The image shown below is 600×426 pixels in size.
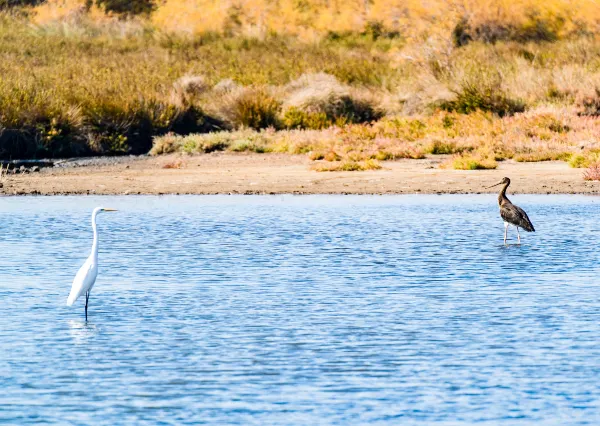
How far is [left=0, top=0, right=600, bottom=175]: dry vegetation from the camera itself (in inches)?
1160

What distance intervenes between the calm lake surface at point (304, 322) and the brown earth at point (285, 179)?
3497mm

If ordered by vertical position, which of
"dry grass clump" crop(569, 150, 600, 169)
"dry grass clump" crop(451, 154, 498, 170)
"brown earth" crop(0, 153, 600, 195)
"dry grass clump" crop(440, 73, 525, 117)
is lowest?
"brown earth" crop(0, 153, 600, 195)

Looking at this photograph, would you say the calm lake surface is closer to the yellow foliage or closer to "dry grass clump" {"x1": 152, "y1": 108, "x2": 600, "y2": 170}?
"dry grass clump" {"x1": 152, "y1": 108, "x2": 600, "y2": 170}

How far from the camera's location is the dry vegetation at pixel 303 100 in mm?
29469

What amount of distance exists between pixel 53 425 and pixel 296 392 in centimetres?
176

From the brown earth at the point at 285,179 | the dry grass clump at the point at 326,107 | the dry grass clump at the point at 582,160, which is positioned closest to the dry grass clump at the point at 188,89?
the dry grass clump at the point at 326,107

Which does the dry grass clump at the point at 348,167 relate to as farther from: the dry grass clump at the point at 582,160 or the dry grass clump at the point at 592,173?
the dry grass clump at the point at 592,173

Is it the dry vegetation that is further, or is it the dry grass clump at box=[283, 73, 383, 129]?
the dry grass clump at box=[283, 73, 383, 129]

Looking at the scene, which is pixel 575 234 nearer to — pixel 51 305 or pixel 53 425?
pixel 51 305

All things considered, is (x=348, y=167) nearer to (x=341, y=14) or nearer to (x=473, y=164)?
(x=473, y=164)

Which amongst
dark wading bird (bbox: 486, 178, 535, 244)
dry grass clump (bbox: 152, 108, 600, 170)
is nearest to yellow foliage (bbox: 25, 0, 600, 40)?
dry grass clump (bbox: 152, 108, 600, 170)

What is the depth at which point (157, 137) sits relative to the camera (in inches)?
1230

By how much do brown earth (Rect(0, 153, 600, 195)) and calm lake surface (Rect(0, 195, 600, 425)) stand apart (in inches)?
138

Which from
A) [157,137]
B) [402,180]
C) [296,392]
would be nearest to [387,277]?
[296,392]
